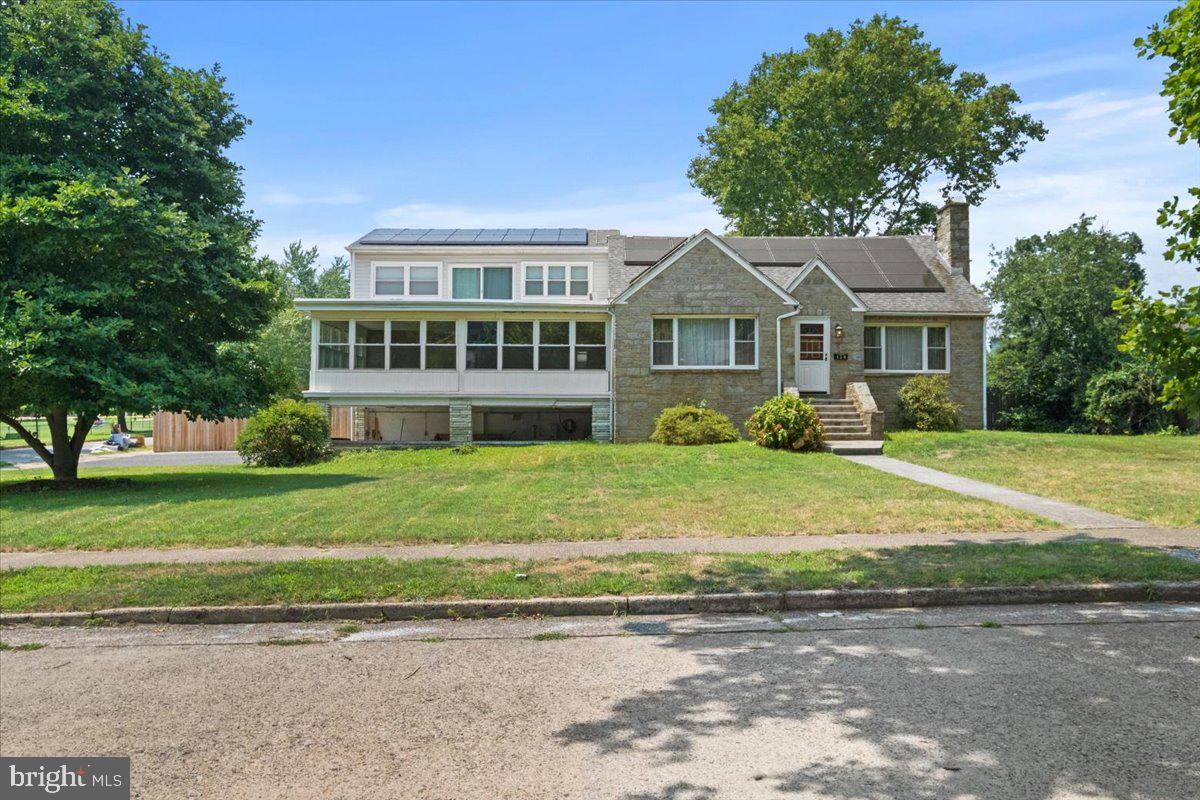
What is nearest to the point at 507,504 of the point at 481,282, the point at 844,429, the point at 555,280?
the point at 844,429

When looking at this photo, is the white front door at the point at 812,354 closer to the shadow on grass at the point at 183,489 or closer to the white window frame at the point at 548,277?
the white window frame at the point at 548,277

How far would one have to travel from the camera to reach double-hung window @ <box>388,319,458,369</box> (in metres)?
24.7

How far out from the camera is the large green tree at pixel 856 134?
122 ft

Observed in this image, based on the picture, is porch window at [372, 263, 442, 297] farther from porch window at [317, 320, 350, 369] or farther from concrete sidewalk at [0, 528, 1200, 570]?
concrete sidewalk at [0, 528, 1200, 570]

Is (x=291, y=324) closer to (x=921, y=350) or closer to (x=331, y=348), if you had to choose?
(x=331, y=348)

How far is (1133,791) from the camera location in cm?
337

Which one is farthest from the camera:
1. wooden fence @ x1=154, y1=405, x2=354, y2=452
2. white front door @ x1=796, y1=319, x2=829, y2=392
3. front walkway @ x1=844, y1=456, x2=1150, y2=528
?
wooden fence @ x1=154, y1=405, x2=354, y2=452

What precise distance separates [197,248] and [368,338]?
379 inches

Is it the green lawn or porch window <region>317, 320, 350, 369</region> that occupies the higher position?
porch window <region>317, 320, 350, 369</region>

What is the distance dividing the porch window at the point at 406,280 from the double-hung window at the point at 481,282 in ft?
2.30

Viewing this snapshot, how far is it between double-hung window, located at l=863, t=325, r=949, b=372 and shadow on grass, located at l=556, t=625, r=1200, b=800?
20144mm

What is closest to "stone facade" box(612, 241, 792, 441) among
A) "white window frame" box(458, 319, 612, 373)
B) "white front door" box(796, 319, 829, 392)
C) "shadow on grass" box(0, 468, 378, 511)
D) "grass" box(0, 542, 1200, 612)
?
"white front door" box(796, 319, 829, 392)

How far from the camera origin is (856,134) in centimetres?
3797

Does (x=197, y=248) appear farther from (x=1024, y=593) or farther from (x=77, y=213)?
(x=1024, y=593)
